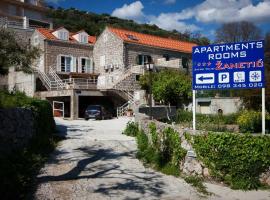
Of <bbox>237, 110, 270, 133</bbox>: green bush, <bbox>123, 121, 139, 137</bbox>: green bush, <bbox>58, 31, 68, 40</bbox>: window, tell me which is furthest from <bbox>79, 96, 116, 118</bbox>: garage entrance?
<bbox>237, 110, 270, 133</bbox>: green bush

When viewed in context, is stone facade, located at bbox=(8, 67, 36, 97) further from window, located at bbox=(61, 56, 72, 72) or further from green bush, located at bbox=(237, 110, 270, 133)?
green bush, located at bbox=(237, 110, 270, 133)

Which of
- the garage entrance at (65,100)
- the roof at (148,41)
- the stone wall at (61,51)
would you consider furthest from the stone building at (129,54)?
the garage entrance at (65,100)

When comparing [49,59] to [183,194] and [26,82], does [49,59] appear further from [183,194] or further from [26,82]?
[183,194]

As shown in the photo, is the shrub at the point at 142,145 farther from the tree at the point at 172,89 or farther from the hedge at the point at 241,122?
the tree at the point at 172,89

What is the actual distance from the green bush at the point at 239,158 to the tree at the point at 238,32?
176 ft

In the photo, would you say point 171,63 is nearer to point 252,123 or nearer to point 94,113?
point 94,113

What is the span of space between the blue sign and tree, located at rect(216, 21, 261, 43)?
2011 inches

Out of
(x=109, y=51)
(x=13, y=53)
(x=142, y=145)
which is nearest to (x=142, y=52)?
(x=109, y=51)

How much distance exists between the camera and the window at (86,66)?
145 feet

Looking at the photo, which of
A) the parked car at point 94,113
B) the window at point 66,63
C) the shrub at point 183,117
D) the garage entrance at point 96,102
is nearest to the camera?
the shrub at point 183,117

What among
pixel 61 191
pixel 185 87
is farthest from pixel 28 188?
pixel 185 87

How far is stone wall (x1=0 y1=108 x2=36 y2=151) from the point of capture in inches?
446

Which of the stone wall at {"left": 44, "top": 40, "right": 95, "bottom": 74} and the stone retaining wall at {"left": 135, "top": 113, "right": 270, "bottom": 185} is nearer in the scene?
the stone retaining wall at {"left": 135, "top": 113, "right": 270, "bottom": 185}

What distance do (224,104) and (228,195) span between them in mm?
23621
